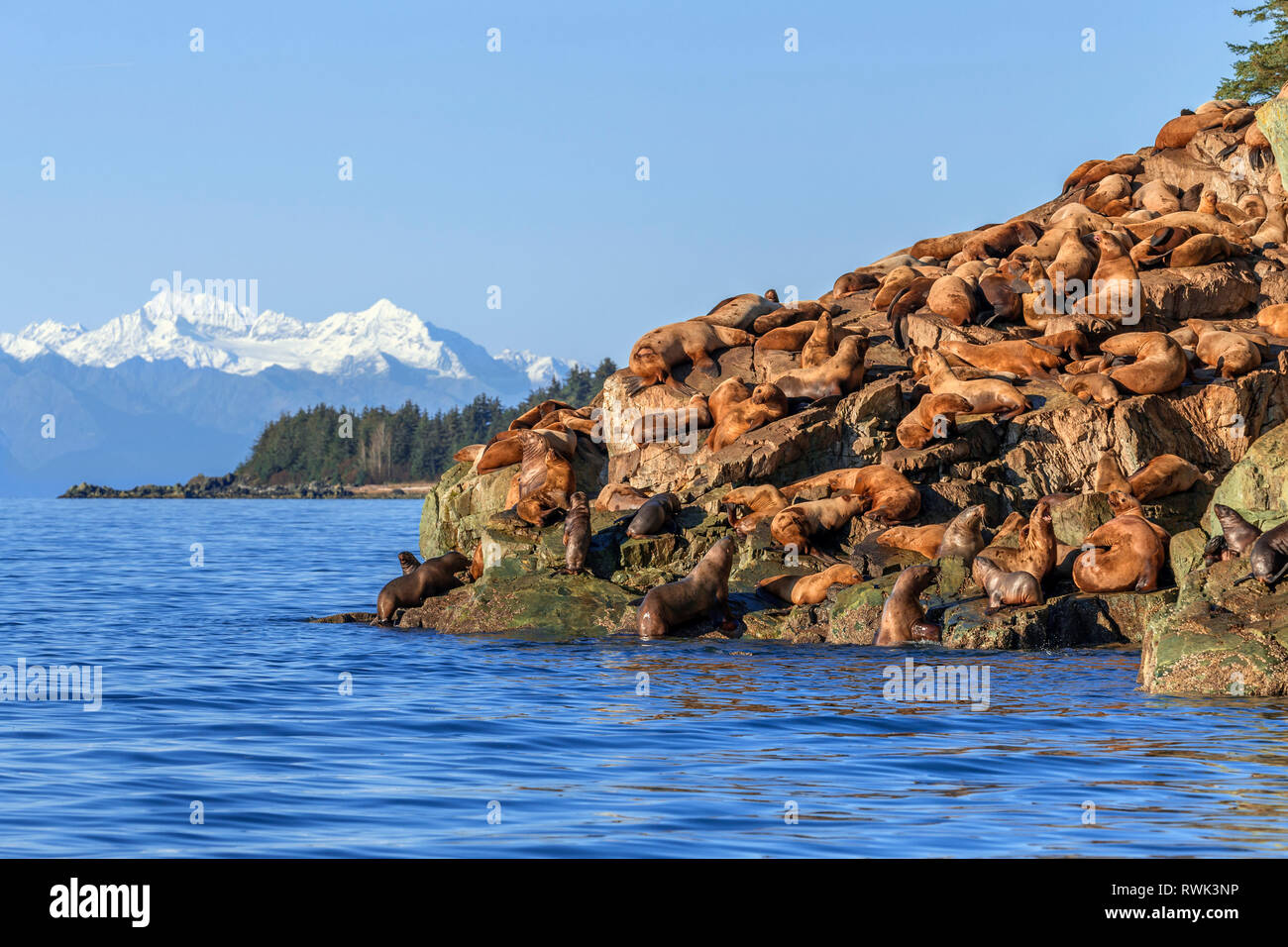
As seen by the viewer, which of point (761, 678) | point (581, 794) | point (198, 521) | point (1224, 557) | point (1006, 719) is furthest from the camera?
point (198, 521)

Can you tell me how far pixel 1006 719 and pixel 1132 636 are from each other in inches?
212

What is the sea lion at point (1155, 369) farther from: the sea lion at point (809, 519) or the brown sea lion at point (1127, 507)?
the sea lion at point (809, 519)

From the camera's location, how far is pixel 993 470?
68.9 feet

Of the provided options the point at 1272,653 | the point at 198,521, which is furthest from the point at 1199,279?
the point at 198,521

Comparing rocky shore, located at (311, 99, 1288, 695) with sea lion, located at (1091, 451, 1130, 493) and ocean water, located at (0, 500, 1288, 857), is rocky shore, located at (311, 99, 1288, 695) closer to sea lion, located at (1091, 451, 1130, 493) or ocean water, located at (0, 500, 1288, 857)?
sea lion, located at (1091, 451, 1130, 493)

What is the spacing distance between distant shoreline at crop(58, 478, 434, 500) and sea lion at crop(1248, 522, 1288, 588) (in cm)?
11610

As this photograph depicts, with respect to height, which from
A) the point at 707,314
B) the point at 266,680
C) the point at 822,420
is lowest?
the point at 266,680

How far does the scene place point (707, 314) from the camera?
2686 cm

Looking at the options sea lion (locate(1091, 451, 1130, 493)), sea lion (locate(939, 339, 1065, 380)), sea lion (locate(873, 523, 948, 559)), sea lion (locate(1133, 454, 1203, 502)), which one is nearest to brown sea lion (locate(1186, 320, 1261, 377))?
sea lion (locate(939, 339, 1065, 380))

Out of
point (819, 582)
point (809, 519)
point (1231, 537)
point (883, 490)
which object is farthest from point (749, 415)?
point (1231, 537)

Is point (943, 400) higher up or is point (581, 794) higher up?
point (943, 400)

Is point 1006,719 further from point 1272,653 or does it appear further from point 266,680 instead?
point 266,680

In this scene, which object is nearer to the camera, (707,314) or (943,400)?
(943,400)

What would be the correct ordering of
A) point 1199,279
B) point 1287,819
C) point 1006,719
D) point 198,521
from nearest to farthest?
1. point 1287,819
2. point 1006,719
3. point 1199,279
4. point 198,521
